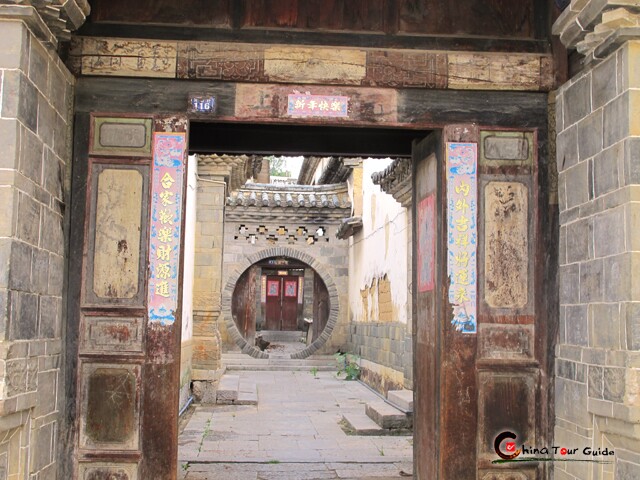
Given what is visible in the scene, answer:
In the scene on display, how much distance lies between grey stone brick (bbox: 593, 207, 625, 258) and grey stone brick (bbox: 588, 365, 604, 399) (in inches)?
24.1

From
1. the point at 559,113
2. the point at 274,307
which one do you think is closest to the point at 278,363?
the point at 274,307

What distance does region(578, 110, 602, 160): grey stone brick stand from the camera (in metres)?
4.02

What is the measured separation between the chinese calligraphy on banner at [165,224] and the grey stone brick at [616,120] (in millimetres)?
2456

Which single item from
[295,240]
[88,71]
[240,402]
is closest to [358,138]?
[88,71]

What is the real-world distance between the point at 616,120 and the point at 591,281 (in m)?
0.89

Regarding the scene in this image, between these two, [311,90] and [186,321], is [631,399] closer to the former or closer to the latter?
[311,90]

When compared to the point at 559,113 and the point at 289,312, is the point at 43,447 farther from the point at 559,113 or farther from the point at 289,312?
the point at 289,312

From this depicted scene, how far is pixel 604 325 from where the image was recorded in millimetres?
3848

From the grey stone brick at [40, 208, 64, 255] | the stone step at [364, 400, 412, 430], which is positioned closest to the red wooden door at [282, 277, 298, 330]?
the stone step at [364, 400, 412, 430]

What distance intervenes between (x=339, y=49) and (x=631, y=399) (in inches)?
105

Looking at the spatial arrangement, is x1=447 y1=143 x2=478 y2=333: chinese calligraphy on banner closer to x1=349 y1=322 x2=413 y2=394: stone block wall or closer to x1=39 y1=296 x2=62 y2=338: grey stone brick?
x1=39 y1=296 x2=62 y2=338: grey stone brick

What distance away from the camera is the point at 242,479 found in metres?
6.14

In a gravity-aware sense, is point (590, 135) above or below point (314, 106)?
below

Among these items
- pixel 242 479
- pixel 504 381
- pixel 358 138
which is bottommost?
pixel 242 479
